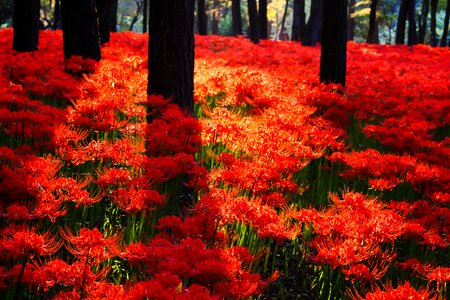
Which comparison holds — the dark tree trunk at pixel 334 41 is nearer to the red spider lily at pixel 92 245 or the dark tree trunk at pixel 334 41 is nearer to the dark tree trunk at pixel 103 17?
the dark tree trunk at pixel 103 17

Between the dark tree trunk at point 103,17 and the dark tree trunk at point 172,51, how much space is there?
755cm

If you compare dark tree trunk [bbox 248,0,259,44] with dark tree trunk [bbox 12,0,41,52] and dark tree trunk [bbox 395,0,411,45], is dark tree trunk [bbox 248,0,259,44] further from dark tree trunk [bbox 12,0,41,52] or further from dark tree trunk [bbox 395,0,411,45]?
dark tree trunk [bbox 12,0,41,52]

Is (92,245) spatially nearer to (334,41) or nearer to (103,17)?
(334,41)

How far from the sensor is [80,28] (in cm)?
963

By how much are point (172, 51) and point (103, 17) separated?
27.8 ft

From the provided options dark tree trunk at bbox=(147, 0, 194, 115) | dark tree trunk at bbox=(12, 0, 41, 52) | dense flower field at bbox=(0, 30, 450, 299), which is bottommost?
dense flower field at bbox=(0, 30, 450, 299)

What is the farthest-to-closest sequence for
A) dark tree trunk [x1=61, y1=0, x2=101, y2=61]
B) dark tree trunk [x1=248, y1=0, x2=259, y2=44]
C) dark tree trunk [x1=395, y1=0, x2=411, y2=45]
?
dark tree trunk [x1=395, y1=0, x2=411, y2=45] < dark tree trunk [x1=248, y1=0, x2=259, y2=44] < dark tree trunk [x1=61, y1=0, x2=101, y2=61]

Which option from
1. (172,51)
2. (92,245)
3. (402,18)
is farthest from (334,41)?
(402,18)

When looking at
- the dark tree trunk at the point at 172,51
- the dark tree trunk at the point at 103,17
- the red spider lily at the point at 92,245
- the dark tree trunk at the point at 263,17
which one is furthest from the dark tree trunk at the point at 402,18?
the red spider lily at the point at 92,245

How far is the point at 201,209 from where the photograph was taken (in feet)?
12.3

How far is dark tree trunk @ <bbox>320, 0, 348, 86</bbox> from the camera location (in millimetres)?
9086

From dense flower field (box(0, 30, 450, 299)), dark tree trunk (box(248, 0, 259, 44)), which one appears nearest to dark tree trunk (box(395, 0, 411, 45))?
dark tree trunk (box(248, 0, 259, 44))

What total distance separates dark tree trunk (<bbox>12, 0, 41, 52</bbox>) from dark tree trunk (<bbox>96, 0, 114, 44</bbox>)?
230cm

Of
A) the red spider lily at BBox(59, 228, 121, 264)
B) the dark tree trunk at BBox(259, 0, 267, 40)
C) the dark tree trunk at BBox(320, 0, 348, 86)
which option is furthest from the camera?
the dark tree trunk at BBox(259, 0, 267, 40)
